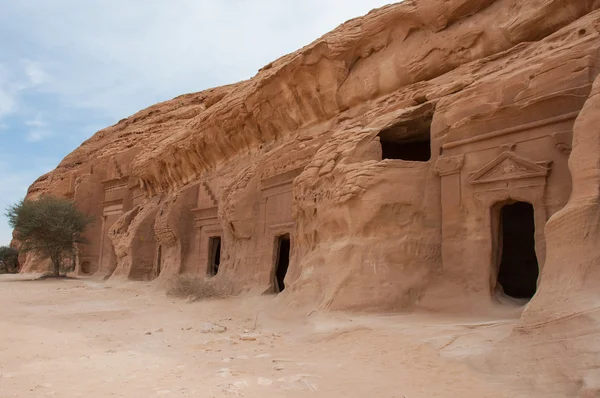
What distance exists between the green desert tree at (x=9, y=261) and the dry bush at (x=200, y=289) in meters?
30.6

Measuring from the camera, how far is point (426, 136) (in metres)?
12.1

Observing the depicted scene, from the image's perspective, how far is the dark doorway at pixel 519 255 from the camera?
12.0m

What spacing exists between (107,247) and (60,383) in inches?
931

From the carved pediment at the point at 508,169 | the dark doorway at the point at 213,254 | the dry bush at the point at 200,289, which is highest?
the carved pediment at the point at 508,169

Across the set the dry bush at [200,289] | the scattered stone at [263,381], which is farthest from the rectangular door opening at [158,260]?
the scattered stone at [263,381]

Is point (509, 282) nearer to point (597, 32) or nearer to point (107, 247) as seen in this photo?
point (597, 32)

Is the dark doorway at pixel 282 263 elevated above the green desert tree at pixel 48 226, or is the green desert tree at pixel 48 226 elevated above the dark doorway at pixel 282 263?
the green desert tree at pixel 48 226

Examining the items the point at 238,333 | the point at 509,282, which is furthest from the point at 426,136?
the point at 238,333

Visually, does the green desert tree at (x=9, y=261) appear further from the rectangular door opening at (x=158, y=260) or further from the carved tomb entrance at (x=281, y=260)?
the carved tomb entrance at (x=281, y=260)

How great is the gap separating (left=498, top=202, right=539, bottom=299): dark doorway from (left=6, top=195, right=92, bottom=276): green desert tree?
22.4 meters

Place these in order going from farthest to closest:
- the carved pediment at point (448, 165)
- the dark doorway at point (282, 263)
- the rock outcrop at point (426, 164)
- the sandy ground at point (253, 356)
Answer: the dark doorway at point (282, 263) < the carved pediment at point (448, 165) < the rock outcrop at point (426, 164) < the sandy ground at point (253, 356)

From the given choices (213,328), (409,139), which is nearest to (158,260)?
(213,328)

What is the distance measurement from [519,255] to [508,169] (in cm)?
443

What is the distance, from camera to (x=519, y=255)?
40.0 feet
